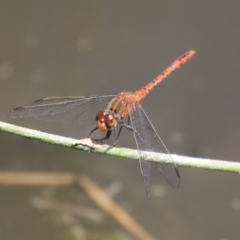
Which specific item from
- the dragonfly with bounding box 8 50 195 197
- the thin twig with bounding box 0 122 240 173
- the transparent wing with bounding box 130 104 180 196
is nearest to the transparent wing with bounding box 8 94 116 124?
the dragonfly with bounding box 8 50 195 197

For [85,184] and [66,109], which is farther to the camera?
[85,184]

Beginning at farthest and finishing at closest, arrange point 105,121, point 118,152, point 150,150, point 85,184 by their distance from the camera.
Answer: point 85,184, point 105,121, point 150,150, point 118,152

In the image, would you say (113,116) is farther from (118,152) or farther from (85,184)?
(85,184)

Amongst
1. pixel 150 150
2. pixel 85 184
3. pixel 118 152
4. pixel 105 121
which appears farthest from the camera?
pixel 85 184

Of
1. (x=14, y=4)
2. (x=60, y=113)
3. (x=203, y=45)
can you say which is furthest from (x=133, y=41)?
(x=60, y=113)

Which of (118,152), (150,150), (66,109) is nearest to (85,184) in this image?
(66,109)

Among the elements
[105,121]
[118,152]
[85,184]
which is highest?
[85,184]

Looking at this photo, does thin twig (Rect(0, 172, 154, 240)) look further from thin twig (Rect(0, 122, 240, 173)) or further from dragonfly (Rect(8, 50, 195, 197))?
thin twig (Rect(0, 122, 240, 173))

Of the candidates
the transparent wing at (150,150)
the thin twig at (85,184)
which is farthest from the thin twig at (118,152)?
the thin twig at (85,184)
